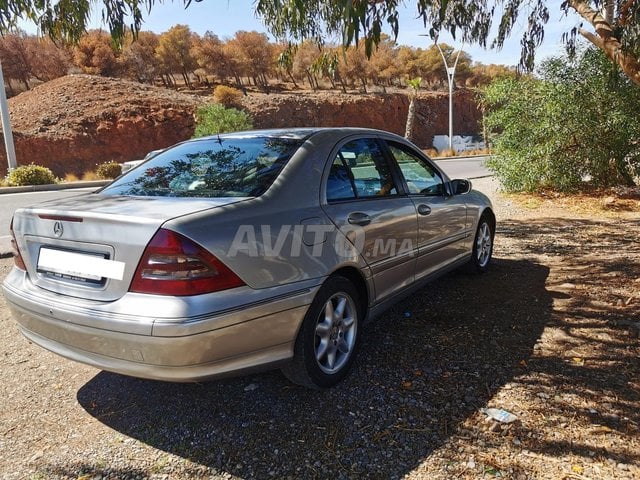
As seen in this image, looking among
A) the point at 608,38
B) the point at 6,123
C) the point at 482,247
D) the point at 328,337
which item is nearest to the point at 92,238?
the point at 328,337

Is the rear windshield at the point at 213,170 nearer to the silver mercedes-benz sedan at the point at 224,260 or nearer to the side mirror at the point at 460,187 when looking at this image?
the silver mercedes-benz sedan at the point at 224,260

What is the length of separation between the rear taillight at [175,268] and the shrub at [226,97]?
135ft

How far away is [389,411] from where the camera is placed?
2590mm

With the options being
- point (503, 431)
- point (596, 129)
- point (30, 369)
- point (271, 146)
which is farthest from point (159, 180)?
point (596, 129)

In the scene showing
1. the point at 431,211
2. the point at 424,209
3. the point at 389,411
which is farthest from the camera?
the point at 431,211

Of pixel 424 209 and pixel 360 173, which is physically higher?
pixel 360 173

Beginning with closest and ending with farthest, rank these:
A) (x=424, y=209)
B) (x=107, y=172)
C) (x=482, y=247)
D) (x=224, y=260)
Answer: (x=224, y=260)
(x=424, y=209)
(x=482, y=247)
(x=107, y=172)

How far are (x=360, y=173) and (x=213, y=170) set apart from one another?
996 mm

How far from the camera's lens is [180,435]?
247 cm

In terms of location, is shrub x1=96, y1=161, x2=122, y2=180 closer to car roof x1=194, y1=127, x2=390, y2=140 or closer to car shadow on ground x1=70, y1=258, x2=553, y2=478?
car roof x1=194, y1=127, x2=390, y2=140

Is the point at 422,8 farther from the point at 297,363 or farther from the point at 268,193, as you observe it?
the point at 297,363

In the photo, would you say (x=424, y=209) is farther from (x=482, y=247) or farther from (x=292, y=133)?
(x=482, y=247)

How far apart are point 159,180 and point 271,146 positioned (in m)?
0.73

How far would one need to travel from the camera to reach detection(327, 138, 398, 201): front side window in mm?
2992
